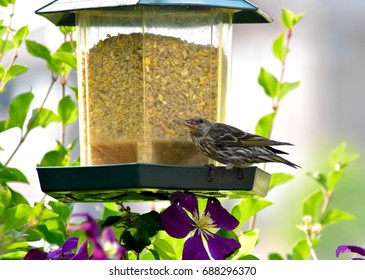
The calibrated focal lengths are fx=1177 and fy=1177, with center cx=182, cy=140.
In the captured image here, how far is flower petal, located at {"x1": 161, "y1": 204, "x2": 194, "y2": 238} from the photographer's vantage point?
10.5ft

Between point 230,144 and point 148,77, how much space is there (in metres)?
0.38

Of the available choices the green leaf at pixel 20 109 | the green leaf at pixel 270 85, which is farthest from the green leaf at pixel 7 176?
the green leaf at pixel 270 85

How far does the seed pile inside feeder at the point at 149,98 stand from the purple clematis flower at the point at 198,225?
44 centimetres

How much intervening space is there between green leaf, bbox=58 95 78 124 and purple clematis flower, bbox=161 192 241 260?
2.98 ft

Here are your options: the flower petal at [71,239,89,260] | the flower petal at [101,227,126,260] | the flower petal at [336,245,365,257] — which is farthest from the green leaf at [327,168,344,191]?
the flower petal at [101,227,126,260]

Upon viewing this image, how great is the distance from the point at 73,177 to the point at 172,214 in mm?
430

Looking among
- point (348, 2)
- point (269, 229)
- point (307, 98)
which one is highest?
point (348, 2)

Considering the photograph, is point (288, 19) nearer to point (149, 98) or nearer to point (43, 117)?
point (149, 98)

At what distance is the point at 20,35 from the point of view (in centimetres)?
396

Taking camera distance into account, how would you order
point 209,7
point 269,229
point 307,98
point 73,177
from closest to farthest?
1. point 73,177
2. point 209,7
3. point 269,229
4. point 307,98

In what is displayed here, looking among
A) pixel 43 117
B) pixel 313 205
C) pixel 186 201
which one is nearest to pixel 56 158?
pixel 43 117

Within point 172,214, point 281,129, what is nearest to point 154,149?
point 172,214

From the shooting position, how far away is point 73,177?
351 centimetres

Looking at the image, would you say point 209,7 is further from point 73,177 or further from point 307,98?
point 307,98
